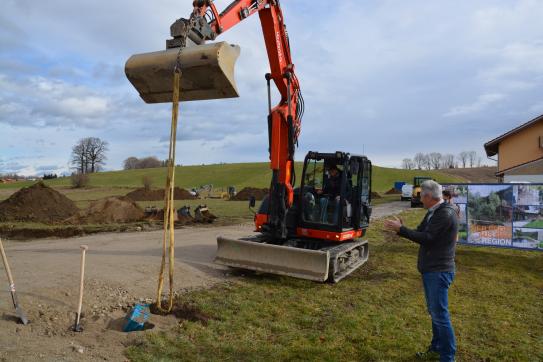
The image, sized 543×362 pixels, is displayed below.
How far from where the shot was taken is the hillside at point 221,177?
231 ft

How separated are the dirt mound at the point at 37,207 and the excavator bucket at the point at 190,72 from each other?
17.7 meters

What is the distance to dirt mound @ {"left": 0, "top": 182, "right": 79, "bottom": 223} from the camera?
21.0 m

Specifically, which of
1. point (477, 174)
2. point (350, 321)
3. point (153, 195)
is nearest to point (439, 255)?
point (350, 321)

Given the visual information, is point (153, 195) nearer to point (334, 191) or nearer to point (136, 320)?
point (334, 191)

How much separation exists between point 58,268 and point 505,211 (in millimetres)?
11670

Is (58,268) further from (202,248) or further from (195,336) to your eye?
(202,248)

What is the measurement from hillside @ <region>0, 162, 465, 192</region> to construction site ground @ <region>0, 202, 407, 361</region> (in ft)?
183

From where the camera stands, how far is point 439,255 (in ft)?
16.1

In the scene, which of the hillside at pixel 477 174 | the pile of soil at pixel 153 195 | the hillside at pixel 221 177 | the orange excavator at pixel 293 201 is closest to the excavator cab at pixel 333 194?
the orange excavator at pixel 293 201

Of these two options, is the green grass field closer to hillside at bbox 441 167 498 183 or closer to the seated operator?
the seated operator

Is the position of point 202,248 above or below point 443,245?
below

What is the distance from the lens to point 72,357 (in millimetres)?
4703

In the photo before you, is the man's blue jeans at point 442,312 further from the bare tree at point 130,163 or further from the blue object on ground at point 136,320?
the bare tree at point 130,163

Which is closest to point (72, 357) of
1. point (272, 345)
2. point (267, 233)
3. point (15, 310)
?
point (15, 310)
